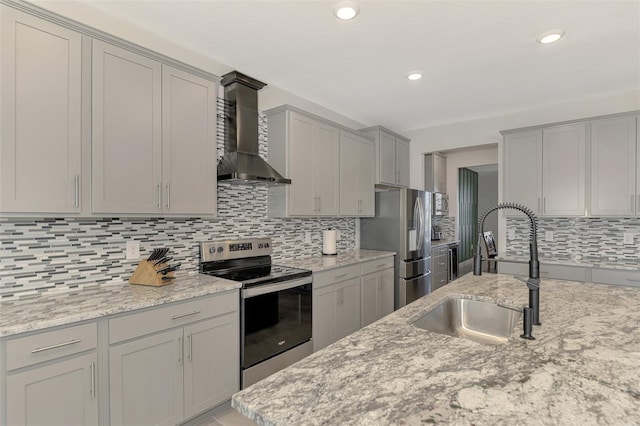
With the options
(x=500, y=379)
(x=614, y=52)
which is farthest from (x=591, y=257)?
(x=500, y=379)

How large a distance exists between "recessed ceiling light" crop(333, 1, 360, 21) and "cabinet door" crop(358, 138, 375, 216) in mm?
1988

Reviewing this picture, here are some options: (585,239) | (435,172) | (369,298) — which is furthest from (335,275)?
(435,172)

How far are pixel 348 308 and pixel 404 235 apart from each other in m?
1.24

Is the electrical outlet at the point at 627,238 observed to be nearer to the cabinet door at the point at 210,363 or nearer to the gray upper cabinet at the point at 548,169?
the gray upper cabinet at the point at 548,169

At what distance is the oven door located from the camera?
7.87 feet

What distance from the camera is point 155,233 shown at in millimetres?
2488

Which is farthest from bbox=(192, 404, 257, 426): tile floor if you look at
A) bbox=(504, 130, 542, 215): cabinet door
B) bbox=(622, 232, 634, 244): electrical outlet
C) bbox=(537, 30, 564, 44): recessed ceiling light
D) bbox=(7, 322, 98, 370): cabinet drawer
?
bbox=(622, 232, 634, 244): electrical outlet

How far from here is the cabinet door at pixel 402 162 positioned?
4.71 metres

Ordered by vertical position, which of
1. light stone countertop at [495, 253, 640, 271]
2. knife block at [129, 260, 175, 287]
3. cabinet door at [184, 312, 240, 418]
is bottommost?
cabinet door at [184, 312, 240, 418]

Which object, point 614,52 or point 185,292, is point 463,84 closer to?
point 614,52

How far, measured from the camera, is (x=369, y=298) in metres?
3.71

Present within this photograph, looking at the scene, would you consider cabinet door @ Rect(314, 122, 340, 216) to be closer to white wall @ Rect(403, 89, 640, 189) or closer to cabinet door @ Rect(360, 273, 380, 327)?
cabinet door @ Rect(360, 273, 380, 327)

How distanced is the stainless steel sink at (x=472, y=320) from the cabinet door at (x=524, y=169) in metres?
2.45

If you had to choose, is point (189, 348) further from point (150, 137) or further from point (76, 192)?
point (150, 137)
